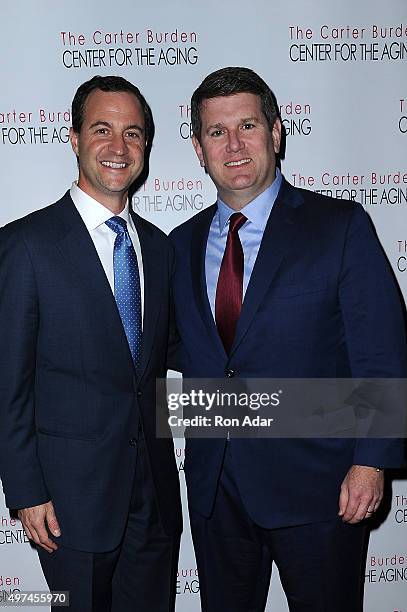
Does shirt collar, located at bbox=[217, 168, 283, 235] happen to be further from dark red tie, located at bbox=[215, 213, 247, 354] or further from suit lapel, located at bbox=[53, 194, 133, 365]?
suit lapel, located at bbox=[53, 194, 133, 365]

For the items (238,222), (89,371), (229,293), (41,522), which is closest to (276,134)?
(238,222)

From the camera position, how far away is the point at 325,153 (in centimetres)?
261

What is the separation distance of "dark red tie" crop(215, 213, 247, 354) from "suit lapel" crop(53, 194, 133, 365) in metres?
0.29

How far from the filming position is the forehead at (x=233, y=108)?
210cm

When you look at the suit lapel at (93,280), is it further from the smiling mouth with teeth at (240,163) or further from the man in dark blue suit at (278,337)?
the smiling mouth with teeth at (240,163)

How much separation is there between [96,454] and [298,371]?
63 cm

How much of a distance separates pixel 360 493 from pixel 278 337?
492 mm

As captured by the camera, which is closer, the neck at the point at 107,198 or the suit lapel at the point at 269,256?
the suit lapel at the point at 269,256

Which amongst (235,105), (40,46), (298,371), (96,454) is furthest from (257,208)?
(40,46)

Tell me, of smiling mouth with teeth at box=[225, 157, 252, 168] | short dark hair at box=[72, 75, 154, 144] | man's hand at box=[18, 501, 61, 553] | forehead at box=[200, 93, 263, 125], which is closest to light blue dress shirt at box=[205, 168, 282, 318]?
smiling mouth with teeth at box=[225, 157, 252, 168]

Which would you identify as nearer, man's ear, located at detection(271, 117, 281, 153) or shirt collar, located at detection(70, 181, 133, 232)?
shirt collar, located at detection(70, 181, 133, 232)

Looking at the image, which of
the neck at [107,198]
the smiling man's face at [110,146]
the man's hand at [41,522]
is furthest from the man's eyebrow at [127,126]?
the man's hand at [41,522]

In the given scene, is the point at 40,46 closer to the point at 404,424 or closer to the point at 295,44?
the point at 295,44

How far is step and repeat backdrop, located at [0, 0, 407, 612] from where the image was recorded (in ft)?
8.25
